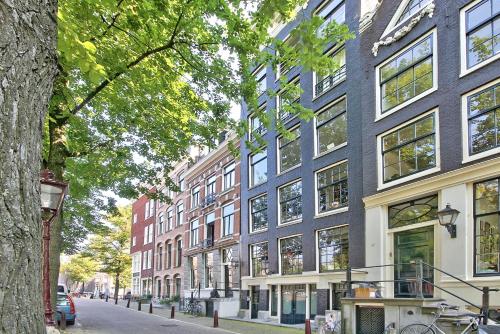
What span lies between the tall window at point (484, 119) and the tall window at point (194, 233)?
26653mm

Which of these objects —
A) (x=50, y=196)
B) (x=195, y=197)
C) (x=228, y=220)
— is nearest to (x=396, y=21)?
(x=50, y=196)

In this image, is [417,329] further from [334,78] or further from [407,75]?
[334,78]

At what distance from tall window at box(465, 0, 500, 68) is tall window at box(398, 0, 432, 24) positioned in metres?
2.34

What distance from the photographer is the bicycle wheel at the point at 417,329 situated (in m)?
11.4

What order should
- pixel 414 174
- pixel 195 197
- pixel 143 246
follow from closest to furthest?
pixel 414 174, pixel 195 197, pixel 143 246

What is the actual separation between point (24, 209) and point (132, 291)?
6120cm

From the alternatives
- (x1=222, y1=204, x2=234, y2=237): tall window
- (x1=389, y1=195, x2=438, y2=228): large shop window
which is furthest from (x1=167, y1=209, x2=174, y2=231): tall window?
(x1=389, y1=195, x2=438, y2=228): large shop window

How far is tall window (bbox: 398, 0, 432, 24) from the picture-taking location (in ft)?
54.7

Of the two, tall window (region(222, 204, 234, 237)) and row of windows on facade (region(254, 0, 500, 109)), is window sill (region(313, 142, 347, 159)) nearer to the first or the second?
row of windows on facade (region(254, 0, 500, 109))

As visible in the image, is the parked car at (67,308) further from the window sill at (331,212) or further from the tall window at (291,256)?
the window sill at (331,212)

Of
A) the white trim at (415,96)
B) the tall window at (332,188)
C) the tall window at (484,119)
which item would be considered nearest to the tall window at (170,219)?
the tall window at (332,188)

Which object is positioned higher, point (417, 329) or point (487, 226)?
point (487, 226)

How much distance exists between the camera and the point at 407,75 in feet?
55.3

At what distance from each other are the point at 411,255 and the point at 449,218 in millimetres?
2796
